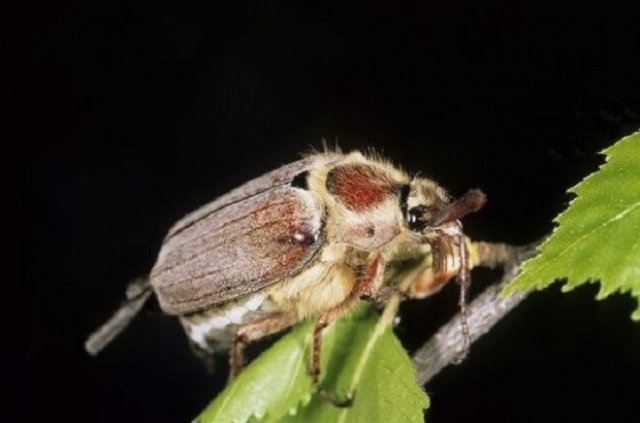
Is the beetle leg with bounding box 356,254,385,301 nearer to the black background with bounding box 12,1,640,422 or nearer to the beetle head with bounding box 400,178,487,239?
the beetle head with bounding box 400,178,487,239

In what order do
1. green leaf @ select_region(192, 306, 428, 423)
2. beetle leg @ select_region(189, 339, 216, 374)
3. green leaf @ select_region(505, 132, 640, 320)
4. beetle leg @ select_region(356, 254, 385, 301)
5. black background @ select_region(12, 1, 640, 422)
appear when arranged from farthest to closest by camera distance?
black background @ select_region(12, 1, 640, 422) → beetle leg @ select_region(189, 339, 216, 374) → beetle leg @ select_region(356, 254, 385, 301) → green leaf @ select_region(192, 306, 428, 423) → green leaf @ select_region(505, 132, 640, 320)

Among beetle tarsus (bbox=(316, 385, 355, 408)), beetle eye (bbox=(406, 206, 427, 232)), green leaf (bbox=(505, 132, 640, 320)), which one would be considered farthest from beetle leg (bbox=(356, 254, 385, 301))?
green leaf (bbox=(505, 132, 640, 320))

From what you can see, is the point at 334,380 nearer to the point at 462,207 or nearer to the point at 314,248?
the point at 314,248

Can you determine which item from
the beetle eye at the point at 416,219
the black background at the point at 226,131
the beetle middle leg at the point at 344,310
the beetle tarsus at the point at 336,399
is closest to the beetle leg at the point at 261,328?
the beetle middle leg at the point at 344,310

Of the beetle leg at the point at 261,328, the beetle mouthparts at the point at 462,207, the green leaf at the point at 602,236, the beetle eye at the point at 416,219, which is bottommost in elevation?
the beetle leg at the point at 261,328

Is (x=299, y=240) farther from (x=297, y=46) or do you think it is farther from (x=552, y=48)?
(x=297, y=46)

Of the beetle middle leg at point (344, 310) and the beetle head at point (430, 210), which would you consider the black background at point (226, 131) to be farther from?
the beetle middle leg at point (344, 310)
